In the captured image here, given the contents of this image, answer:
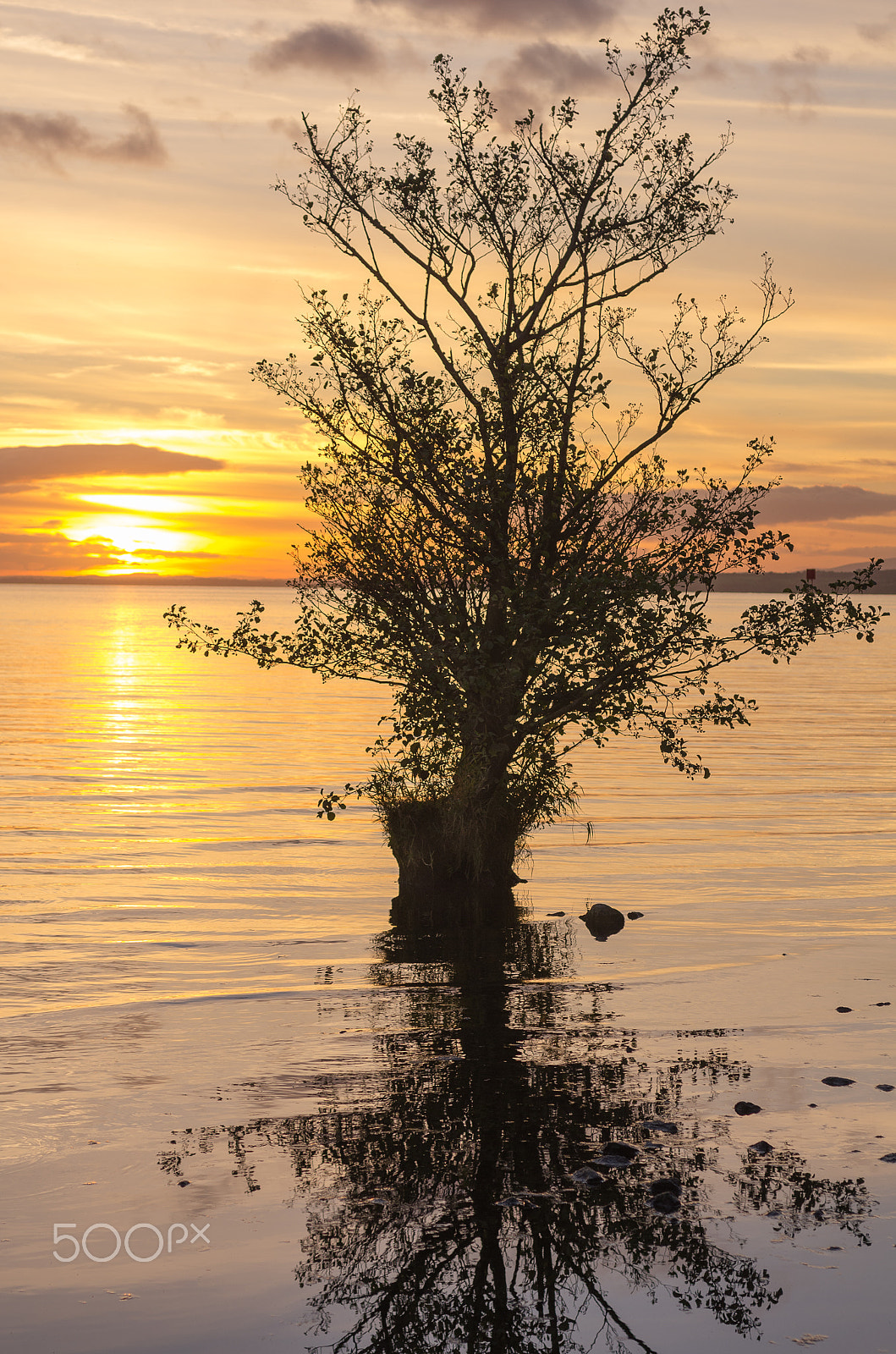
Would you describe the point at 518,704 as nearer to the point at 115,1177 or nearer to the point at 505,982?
the point at 505,982

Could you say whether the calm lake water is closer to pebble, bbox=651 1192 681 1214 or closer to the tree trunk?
pebble, bbox=651 1192 681 1214

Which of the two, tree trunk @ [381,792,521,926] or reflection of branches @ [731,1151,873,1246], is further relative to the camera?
tree trunk @ [381,792,521,926]

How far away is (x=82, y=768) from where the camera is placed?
47.6 meters

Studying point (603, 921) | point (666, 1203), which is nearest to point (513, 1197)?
point (666, 1203)

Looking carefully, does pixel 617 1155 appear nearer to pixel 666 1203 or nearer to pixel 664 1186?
pixel 664 1186

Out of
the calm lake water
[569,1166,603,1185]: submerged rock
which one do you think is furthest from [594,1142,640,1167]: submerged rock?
[569,1166,603,1185]: submerged rock

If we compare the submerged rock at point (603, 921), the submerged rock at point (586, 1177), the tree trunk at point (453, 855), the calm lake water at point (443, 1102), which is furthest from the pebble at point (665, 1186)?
the tree trunk at point (453, 855)

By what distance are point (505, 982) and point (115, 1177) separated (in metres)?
8.41

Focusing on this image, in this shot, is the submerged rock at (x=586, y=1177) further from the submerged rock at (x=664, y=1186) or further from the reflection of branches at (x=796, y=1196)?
the reflection of branches at (x=796, y=1196)

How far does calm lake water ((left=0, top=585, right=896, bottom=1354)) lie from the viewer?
945 cm

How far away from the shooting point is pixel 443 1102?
13.4 meters

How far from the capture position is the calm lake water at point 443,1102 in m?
9.45

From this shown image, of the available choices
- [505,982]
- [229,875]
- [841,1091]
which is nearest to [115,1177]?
[841,1091]

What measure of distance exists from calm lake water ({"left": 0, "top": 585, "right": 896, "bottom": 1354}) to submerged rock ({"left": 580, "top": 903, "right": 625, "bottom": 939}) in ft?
0.96
